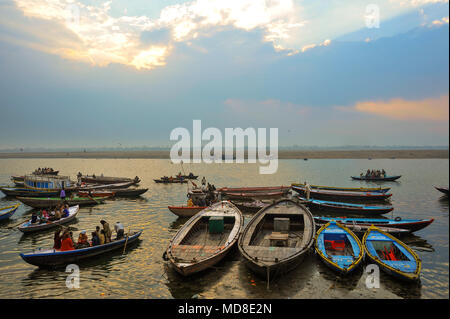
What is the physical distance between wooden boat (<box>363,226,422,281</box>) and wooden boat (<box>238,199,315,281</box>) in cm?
339

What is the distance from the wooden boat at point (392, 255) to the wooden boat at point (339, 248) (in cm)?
71

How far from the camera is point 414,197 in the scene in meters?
37.5

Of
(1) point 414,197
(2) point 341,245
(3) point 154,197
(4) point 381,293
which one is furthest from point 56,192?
(1) point 414,197

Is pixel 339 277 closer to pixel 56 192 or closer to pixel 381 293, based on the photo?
pixel 381 293

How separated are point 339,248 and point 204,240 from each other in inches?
331

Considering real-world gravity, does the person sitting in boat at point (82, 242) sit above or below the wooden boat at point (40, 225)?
above

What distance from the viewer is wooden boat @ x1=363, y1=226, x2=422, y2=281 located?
12672 mm

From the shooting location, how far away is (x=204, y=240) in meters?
17.0

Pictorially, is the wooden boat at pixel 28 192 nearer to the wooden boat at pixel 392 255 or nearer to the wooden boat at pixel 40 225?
the wooden boat at pixel 40 225

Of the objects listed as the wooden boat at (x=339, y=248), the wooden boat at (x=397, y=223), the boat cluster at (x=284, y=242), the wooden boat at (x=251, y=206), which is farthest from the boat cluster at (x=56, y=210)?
the wooden boat at (x=397, y=223)

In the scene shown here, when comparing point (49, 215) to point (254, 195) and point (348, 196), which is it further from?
point (348, 196)

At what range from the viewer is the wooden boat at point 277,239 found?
498 inches

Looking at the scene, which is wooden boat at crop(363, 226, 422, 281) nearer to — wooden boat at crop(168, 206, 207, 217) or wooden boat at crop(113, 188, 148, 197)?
wooden boat at crop(168, 206, 207, 217)
